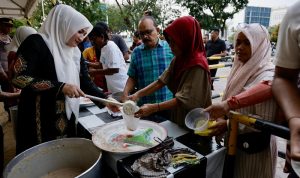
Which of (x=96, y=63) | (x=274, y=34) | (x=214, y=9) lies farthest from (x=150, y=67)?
(x=214, y=9)

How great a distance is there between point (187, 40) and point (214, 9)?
60.6ft

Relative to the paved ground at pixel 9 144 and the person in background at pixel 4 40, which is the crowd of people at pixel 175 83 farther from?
the person in background at pixel 4 40

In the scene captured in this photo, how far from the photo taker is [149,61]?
6.96ft

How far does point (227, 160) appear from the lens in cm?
110

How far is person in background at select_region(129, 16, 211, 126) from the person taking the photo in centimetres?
128

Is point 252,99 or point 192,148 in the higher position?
point 252,99

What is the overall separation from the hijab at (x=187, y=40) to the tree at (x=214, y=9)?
17.7m

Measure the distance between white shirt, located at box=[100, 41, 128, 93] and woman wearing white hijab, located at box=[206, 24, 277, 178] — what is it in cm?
172

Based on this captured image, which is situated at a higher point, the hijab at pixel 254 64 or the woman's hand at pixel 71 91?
the hijab at pixel 254 64

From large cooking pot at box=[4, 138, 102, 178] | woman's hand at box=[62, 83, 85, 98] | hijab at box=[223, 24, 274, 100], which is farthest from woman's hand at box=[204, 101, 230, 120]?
woman's hand at box=[62, 83, 85, 98]

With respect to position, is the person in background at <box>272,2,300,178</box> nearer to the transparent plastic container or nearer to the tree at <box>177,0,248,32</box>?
the transparent plastic container

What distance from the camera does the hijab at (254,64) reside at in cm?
131

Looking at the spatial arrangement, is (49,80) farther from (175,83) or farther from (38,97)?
(175,83)

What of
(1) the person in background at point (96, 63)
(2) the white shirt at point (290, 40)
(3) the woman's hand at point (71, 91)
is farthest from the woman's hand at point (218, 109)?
(1) the person in background at point (96, 63)
